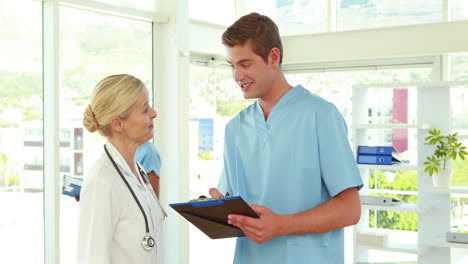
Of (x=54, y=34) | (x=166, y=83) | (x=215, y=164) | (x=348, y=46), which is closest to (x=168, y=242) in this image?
(x=215, y=164)

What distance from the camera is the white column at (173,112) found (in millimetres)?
5648

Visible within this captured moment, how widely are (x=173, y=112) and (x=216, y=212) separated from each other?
13.2ft

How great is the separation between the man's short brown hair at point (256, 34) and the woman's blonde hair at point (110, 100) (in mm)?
374

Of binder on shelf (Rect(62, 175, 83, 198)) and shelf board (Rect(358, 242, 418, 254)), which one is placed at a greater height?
binder on shelf (Rect(62, 175, 83, 198))

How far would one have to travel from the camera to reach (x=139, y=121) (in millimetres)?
1983

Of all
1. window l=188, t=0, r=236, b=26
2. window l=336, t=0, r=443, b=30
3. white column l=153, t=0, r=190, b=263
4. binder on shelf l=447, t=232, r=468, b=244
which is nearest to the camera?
binder on shelf l=447, t=232, r=468, b=244

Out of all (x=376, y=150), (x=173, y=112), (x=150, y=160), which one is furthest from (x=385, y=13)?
(x=150, y=160)

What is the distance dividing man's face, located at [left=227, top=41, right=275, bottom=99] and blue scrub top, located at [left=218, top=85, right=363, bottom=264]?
12 cm

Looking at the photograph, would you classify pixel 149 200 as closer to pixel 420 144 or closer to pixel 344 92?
pixel 420 144

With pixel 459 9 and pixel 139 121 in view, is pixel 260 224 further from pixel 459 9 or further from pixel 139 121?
pixel 459 9

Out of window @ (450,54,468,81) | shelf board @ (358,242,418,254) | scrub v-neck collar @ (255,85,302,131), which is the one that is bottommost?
shelf board @ (358,242,418,254)

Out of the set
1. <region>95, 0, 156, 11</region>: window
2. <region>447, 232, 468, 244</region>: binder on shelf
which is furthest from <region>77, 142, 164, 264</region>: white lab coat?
<region>447, 232, 468, 244</region>: binder on shelf

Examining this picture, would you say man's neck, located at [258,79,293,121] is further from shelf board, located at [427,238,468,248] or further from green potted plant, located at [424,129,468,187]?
shelf board, located at [427,238,468,248]

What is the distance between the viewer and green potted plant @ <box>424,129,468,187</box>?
16.1 ft
